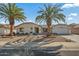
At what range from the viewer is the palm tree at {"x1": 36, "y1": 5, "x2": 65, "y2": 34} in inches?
154

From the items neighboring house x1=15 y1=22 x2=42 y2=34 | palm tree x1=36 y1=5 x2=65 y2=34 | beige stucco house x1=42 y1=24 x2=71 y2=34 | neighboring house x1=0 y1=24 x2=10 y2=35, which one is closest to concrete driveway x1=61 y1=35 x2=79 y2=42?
beige stucco house x1=42 y1=24 x2=71 y2=34

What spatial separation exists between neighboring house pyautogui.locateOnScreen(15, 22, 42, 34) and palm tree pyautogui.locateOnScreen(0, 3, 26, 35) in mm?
79

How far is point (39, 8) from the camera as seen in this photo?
3896 millimetres

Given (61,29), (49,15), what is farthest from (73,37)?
(49,15)

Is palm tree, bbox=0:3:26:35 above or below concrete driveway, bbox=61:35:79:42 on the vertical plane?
above

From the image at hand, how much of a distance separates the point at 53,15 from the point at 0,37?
75 cm

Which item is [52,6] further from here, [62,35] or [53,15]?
[62,35]

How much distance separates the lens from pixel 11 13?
396 centimetres

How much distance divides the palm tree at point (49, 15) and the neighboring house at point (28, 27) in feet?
0.31

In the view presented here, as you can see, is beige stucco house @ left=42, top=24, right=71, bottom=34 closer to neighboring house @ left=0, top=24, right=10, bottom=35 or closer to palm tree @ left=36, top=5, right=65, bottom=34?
palm tree @ left=36, top=5, right=65, bottom=34

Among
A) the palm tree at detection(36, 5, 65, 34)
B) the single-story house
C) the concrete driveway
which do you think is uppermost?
the palm tree at detection(36, 5, 65, 34)

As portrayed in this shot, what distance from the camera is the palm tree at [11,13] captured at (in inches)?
154

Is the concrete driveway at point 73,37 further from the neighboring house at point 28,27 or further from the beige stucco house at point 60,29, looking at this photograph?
the neighboring house at point 28,27

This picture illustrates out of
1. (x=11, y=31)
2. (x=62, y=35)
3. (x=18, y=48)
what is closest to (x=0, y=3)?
(x=11, y=31)
